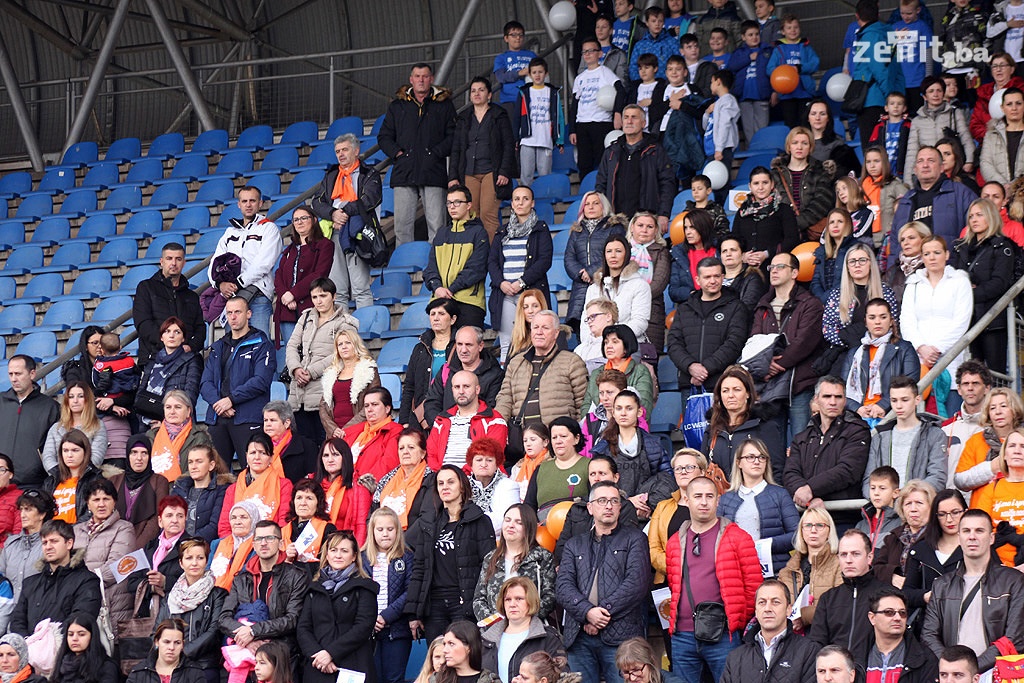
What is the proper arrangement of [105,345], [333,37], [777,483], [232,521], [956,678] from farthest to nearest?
[333,37], [105,345], [232,521], [777,483], [956,678]

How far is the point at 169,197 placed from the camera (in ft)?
48.7

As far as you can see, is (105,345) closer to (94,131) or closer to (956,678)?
(956,678)

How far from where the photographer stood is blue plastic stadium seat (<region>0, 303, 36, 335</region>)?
525 inches

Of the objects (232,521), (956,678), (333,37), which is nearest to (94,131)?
(333,37)

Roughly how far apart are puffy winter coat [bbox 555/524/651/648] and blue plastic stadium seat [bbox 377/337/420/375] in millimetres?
3185

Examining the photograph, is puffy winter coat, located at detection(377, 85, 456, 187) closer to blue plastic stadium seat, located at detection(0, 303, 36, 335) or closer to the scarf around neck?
blue plastic stadium seat, located at detection(0, 303, 36, 335)

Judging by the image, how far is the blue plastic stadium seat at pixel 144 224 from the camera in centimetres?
1422

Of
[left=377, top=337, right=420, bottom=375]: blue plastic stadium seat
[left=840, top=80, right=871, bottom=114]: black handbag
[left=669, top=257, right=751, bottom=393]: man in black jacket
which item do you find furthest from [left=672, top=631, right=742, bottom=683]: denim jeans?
[left=840, top=80, right=871, bottom=114]: black handbag

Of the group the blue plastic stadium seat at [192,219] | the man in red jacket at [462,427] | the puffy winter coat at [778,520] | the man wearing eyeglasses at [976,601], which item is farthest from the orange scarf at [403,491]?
the blue plastic stadium seat at [192,219]

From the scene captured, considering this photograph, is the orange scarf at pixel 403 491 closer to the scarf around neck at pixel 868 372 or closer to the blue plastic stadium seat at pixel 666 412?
the blue plastic stadium seat at pixel 666 412

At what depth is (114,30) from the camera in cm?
1644

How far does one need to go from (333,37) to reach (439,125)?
8.68 meters

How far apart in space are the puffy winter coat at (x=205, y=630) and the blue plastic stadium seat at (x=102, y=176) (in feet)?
25.9

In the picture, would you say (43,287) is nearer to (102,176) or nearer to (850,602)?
(102,176)
